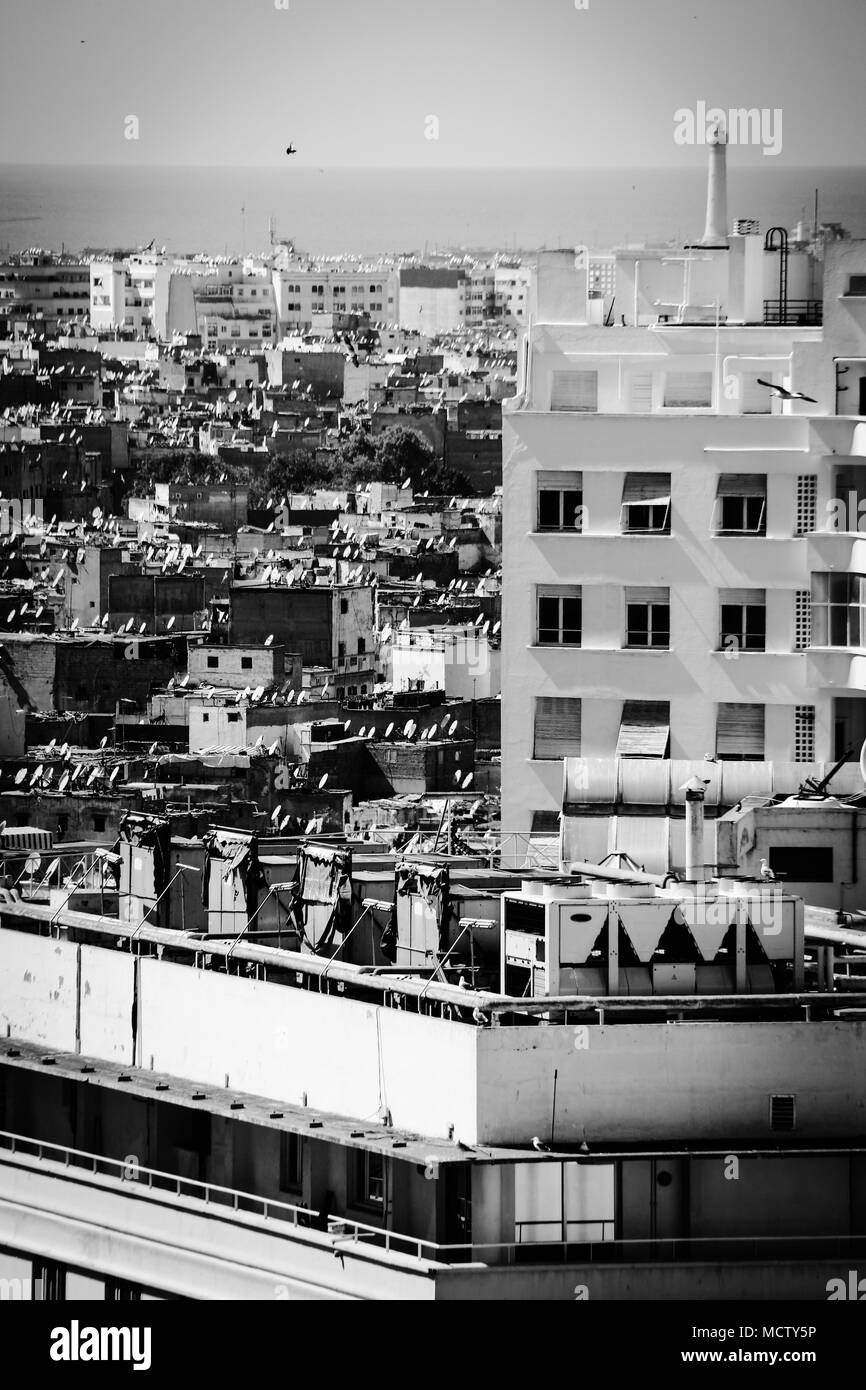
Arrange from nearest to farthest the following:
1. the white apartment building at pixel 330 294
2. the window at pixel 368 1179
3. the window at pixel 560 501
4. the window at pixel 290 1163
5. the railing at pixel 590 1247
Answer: the railing at pixel 590 1247, the window at pixel 368 1179, the window at pixel 290 1163, the window at pixel 560 501, the white apartment building at pixel 330 294

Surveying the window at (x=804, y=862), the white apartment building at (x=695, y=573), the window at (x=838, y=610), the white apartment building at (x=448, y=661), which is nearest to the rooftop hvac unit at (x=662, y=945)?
the window at (x=804, y=862)

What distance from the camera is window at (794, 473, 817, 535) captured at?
1328 centimetres

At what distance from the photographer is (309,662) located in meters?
35.6

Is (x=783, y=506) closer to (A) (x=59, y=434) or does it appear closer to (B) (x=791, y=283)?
(B) (x=791, y=283)

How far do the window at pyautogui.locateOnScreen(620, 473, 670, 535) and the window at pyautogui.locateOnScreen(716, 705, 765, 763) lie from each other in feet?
2.39

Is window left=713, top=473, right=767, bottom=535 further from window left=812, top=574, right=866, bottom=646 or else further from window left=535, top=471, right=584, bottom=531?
window left=535, top=471, right=584, bottom=531

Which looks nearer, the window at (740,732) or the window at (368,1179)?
the window at (368,1179)

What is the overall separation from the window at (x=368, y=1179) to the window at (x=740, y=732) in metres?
4.32

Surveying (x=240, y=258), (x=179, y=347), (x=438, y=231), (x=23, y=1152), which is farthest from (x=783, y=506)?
(x=438, y=231)

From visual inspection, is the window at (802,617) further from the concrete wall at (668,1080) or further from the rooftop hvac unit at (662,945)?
the concrete wall at (668,1080)

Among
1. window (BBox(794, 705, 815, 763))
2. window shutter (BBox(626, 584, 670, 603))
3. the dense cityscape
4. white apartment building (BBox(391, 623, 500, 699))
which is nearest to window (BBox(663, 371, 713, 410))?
the dense cityscape

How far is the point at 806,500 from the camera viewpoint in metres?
13.3

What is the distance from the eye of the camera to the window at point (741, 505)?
13.4 m

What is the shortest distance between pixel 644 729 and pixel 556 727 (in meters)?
0.35
